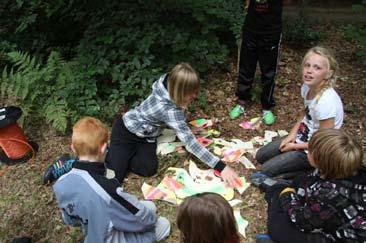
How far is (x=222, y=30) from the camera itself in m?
4.69

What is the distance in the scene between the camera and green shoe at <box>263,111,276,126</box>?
156 inches

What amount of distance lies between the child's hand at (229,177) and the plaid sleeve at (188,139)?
0.35 ft

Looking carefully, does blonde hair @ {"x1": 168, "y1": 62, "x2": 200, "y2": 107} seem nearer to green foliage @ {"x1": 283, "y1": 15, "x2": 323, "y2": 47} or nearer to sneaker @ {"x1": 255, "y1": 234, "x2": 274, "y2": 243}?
sneaker @ {"x1": 255, "y1": 234, "x2": 274, "y2": 243}

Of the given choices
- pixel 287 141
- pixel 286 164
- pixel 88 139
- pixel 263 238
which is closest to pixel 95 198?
pixel 88 139

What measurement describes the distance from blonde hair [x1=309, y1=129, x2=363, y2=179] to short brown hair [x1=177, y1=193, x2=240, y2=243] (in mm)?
726

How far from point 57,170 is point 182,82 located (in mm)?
1372

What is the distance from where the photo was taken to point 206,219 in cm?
185

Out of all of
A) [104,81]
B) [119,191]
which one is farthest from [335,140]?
[104,81]

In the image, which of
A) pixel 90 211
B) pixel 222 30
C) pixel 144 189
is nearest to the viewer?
pixel 90 211

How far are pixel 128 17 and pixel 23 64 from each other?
1.25 metres

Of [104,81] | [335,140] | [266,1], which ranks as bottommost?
[104,81]

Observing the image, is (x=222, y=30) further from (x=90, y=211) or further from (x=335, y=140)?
(x=90, y=211)

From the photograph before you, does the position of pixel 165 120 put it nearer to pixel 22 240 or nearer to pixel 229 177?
pixel 229 177

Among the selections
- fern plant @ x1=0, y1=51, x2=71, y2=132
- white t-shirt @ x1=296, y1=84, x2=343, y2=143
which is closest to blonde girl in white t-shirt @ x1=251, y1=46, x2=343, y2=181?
white t-shirt @ x1=296, y1=84, x2=343, y2=143
